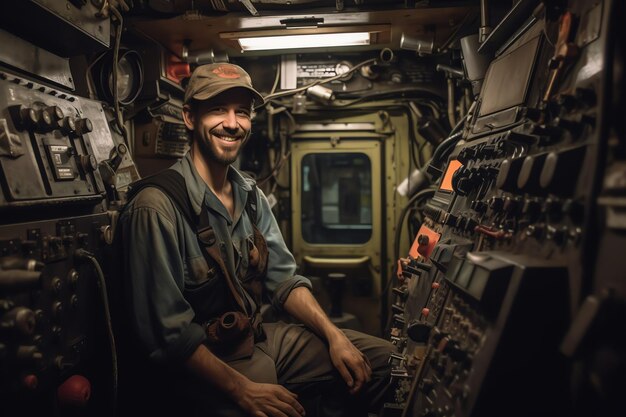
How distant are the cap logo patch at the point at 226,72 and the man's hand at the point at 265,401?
4.99ft

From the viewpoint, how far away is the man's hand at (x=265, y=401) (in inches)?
68.9

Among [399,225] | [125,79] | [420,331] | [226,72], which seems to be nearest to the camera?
[420,331]

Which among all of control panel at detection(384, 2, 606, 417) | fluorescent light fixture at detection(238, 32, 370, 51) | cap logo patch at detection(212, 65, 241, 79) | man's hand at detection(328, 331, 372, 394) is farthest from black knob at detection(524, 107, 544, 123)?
fluorescent light fixture at detection(238, 32, 370, 51)

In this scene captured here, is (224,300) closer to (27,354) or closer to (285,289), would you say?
→ (285,289)

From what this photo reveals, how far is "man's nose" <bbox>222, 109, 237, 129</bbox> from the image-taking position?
90.2 inches

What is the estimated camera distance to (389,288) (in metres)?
4.32

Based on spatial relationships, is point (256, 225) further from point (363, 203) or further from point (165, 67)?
point (363, 203)

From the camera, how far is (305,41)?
3.32 metres

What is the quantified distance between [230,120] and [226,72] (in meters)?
0.27

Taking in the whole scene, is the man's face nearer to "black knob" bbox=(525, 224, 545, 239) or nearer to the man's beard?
the man's beard

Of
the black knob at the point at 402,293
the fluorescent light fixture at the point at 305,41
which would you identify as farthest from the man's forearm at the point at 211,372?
the fluorescent light fixture at the point at 305,41

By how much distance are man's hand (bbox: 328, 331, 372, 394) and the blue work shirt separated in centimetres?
53

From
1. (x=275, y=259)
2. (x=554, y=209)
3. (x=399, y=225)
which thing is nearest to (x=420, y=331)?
(x=554, y=209)

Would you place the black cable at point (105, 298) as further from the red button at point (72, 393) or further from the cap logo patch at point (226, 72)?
the cap logo patch at point (226, 72)
